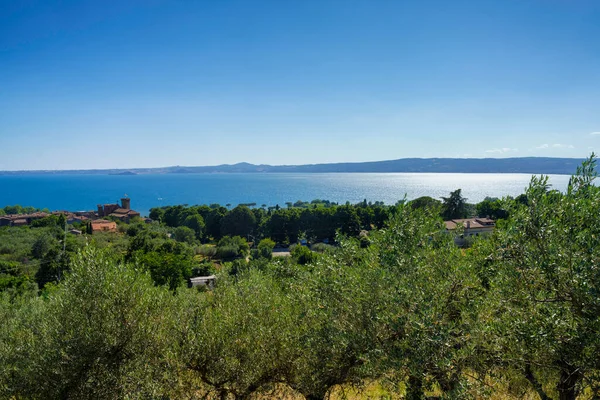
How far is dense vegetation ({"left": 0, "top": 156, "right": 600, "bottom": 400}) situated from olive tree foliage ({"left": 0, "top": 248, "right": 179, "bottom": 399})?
38 mm

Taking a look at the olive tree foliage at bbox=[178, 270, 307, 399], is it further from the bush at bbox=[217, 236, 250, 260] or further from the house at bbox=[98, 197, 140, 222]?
the house at bbox=[98, 197, 140, 222]

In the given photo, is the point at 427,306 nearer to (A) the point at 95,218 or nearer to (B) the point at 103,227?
(B) the point at 103,227

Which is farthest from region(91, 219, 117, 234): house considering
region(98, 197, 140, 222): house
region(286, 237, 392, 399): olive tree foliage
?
region(286, 237, 392, 399): olive tree foliage

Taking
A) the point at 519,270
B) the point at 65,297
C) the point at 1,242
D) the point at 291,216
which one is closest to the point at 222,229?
the point at 291,216

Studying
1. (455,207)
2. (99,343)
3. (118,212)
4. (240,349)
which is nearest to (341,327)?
(240,349)

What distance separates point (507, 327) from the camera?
6863mm

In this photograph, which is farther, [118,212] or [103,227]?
[118,212]

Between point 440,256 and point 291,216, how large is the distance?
65399 mm

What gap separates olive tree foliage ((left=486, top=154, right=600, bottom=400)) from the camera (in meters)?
6.28

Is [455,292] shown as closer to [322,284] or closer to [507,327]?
[507,327]

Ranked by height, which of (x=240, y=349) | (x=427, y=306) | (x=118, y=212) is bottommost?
(x=118, y=212)

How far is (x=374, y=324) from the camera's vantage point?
26.4ft

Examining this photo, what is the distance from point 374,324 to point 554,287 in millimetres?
3689

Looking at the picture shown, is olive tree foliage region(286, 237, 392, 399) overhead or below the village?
overhead
